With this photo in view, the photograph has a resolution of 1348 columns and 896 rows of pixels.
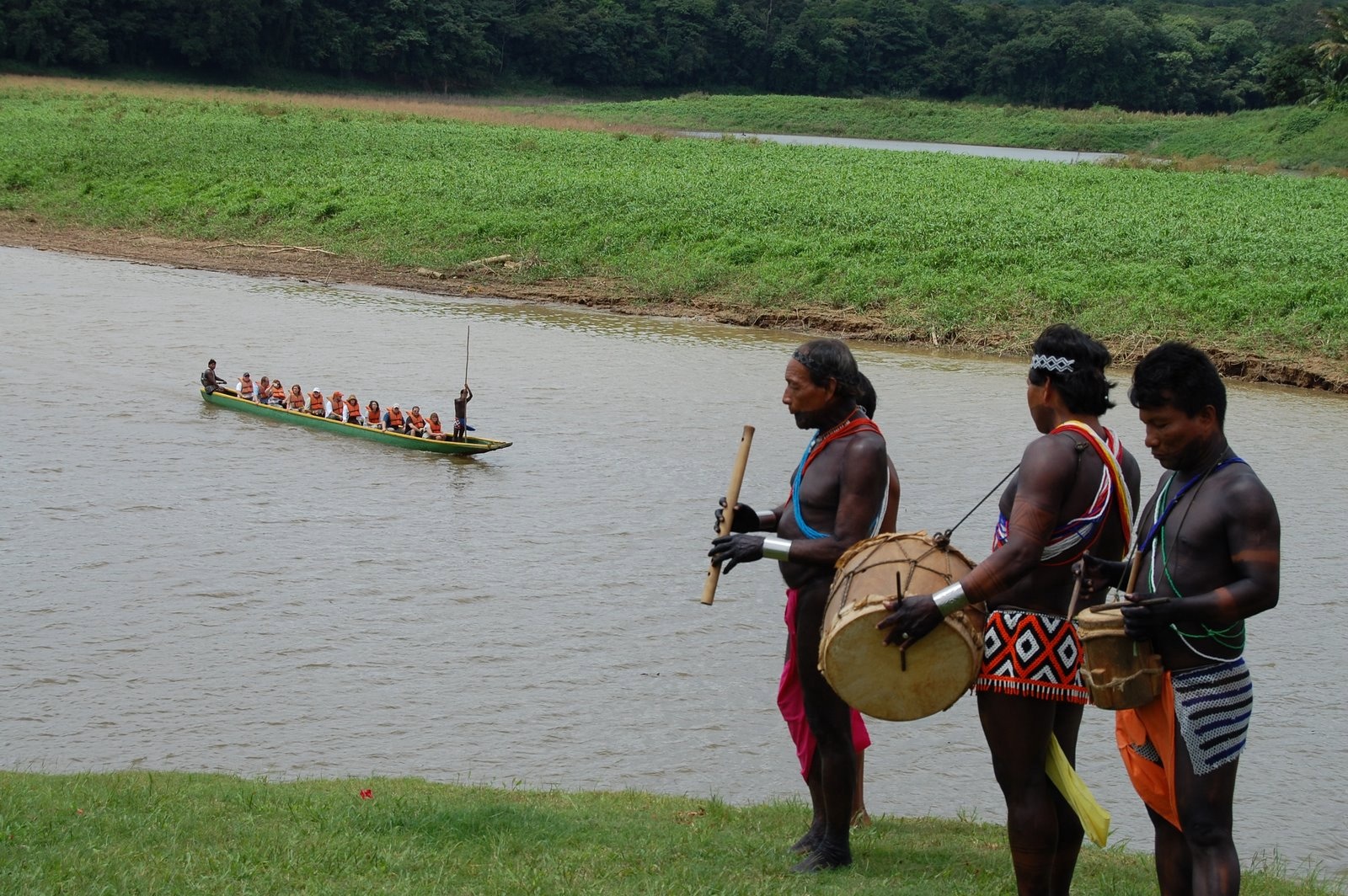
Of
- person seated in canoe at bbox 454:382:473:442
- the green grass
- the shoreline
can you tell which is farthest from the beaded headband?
the green grass

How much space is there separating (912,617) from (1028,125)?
6574 cm

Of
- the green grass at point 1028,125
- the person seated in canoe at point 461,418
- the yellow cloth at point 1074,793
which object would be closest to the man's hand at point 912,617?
the yellow cloth at point 1074,793

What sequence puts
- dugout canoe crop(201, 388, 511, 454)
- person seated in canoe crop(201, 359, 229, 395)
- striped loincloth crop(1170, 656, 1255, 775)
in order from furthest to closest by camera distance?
person seated in canoe crop(201, 359, 229, 395) < dugout canoe crop(201, 388, 511, 454) < striped loincloth crop(1170, 656, 1255, 775)

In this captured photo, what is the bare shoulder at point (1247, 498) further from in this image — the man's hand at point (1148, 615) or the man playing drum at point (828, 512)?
the man playing drum at point (828, 512)

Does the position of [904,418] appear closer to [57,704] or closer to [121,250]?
[57,704]

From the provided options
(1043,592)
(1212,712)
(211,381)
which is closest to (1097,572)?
(1043,592)

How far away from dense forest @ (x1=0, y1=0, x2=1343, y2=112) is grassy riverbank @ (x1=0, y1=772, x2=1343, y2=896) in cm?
6933

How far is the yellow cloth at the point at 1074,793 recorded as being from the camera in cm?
484

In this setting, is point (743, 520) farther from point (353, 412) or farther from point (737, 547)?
point (353, 412)

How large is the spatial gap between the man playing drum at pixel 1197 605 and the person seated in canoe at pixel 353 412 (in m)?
13.2

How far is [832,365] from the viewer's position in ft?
18.1

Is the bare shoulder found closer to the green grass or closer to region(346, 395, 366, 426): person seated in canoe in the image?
region(346, 395, 366, 426): person seated in canoe

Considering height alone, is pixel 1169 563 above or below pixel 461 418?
above

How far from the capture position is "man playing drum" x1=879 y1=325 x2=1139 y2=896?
15.4ft
